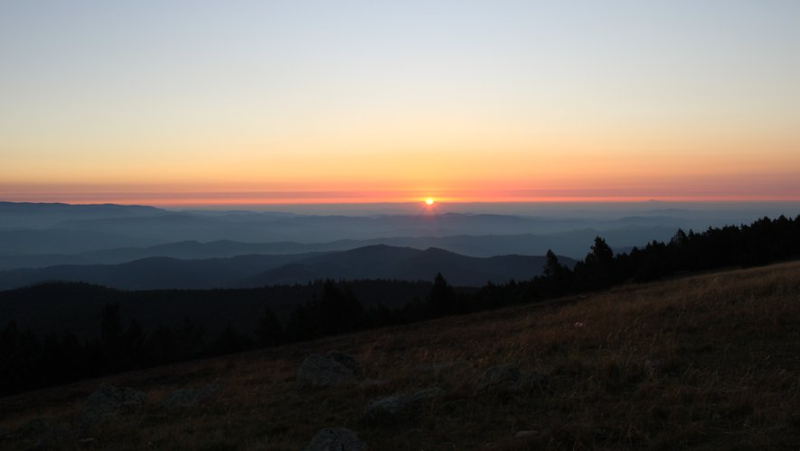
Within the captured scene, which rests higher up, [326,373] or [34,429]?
[326,373]

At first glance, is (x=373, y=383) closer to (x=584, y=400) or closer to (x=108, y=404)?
(x=584, y=400)

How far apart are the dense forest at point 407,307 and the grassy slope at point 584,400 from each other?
27.7 m

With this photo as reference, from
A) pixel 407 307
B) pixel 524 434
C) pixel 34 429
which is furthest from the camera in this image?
pixel 407 307

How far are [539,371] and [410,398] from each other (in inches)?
88.9

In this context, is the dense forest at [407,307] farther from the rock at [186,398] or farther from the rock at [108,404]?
the rock at [108,404]

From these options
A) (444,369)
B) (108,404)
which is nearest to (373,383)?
(444,369)

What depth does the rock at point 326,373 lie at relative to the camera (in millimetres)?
9023

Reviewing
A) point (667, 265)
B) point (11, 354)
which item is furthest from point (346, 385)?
point (11, 354)

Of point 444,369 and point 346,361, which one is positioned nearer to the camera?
point 444,369

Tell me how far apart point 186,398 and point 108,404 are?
1.51 m

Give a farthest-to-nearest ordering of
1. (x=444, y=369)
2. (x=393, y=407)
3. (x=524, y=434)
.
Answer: (x=444, y=369) < (x=393, y=407) < (x=524, y=434)

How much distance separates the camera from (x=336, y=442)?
518 centimetres

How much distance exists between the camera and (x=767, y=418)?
4855 mm

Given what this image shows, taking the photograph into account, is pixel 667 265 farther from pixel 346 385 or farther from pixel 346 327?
pixel 346 385
